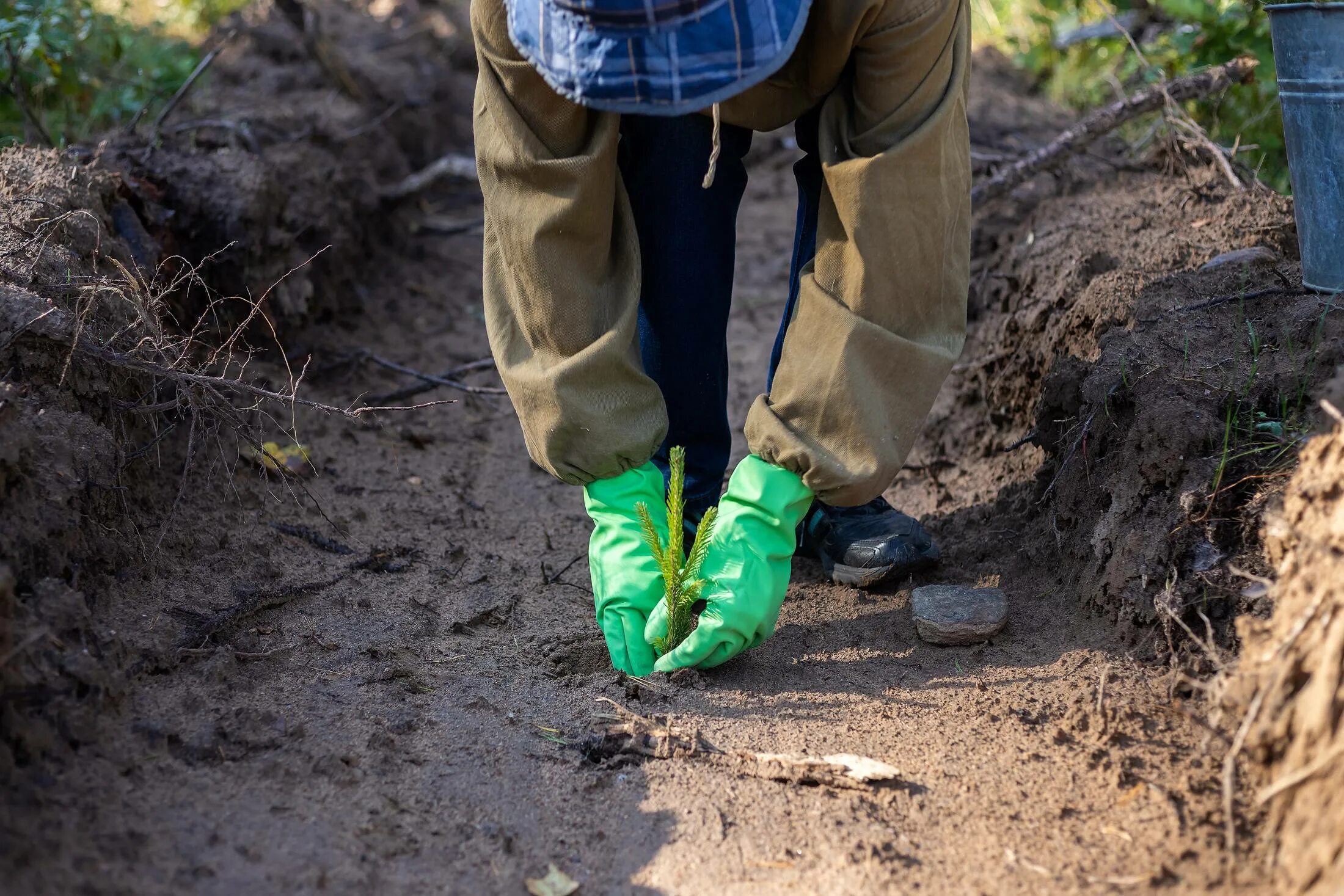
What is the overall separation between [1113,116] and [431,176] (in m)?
2.05

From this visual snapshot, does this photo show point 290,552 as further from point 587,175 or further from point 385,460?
point 587,175

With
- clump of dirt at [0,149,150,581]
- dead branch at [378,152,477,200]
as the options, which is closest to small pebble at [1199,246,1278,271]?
clump of dirt at [0,149,150,581]

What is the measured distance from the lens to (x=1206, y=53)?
9.87ft

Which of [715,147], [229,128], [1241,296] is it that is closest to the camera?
[715,147]

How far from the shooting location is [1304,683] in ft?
4.14

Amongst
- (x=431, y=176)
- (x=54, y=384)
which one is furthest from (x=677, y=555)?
(x=431, y=176)

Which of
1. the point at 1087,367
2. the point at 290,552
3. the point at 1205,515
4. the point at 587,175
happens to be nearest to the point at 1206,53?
the point at 1087,367

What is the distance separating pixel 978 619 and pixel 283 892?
44.6 inches

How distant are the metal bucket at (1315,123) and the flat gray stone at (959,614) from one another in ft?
2.61

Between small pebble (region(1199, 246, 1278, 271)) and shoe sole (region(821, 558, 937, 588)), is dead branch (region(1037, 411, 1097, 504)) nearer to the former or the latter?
shoe sole (region(821, 558, 937, 588))

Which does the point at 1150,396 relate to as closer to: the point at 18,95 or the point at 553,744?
the point at 553,744

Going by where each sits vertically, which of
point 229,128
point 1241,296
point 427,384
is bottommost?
point 427,384

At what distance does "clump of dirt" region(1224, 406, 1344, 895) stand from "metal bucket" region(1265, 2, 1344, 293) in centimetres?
55

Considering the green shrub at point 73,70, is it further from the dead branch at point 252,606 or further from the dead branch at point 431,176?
the dead branch at point 252,606
